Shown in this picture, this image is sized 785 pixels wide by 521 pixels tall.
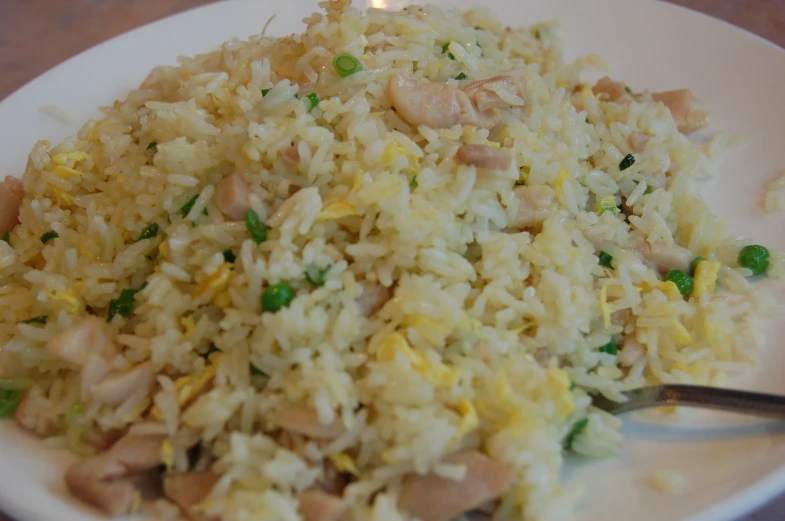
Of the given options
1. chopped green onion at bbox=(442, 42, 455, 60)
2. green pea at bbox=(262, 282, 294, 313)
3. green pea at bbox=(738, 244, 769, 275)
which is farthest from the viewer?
chopped green onion at bbox=(442, 42, 455, 60)

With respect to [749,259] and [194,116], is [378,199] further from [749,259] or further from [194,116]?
[749,259]

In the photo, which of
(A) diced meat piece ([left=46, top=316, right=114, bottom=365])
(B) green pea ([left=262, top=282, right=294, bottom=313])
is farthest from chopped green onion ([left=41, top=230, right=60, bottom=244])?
(B) green pea ([left=262, top=282, right=294, bottom=313])

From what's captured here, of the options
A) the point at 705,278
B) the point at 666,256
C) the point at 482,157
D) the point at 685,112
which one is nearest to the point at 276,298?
the point at 482,157

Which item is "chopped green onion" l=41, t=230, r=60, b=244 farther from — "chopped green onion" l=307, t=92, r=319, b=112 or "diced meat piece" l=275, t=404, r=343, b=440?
"diced meat piece" l=275, t=404, r=343, b=440

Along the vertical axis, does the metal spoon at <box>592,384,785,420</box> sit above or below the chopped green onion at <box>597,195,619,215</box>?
below

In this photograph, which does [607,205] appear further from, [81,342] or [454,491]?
[81,342]

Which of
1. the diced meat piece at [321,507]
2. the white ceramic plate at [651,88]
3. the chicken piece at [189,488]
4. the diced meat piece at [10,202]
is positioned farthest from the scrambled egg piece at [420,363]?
the diced meat piece at [10,202]

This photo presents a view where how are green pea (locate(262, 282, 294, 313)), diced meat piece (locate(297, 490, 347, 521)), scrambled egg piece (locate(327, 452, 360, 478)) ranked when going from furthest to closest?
1. green pea (locate(262, 282, 294, 313))
2. scrambled egg piece (locate(327, 452, 360, 478))
3. diced meat piece (locate(297, 490, 347, 521))

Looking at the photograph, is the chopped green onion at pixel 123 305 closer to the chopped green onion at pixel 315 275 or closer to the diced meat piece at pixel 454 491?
the chopped green onion at pixel 315 275
